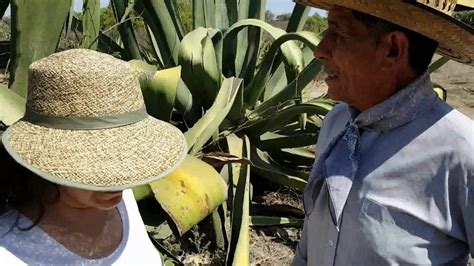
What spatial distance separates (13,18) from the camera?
2646 millimetres

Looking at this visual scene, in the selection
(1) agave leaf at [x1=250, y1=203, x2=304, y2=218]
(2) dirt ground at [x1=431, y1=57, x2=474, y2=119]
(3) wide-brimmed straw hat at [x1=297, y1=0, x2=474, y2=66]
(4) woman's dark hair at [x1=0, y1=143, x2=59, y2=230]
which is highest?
(3) wide-brimmed straw hat at [x1=297, y1=0, x2=474, y2=66]

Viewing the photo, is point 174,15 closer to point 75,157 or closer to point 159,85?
point 159,85

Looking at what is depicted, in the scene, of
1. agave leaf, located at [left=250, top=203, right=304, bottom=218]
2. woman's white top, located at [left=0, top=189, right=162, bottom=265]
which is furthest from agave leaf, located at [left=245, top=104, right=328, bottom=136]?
woman's white top, located at [left=0, top=189, right=162, bottom=265]

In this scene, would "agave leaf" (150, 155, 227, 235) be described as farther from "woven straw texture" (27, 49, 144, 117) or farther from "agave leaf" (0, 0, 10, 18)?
"agave leaf" (0, 0, 10, 18)

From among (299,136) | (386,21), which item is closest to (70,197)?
(386,21)

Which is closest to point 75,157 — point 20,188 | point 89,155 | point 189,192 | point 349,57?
point 89,155

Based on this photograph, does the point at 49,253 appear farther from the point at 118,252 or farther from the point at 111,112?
the point at 111,112

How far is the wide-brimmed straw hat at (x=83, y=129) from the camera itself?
1.19 m

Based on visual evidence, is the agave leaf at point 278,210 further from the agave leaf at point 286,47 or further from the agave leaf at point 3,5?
the agave leaf at point 3,5

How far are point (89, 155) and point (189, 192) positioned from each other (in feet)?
4.11

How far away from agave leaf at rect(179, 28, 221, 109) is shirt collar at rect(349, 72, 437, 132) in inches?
70.3

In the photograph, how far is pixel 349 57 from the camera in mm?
1677

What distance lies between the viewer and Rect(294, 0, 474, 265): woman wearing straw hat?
1.58m

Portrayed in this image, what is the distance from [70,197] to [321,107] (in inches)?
84.6
